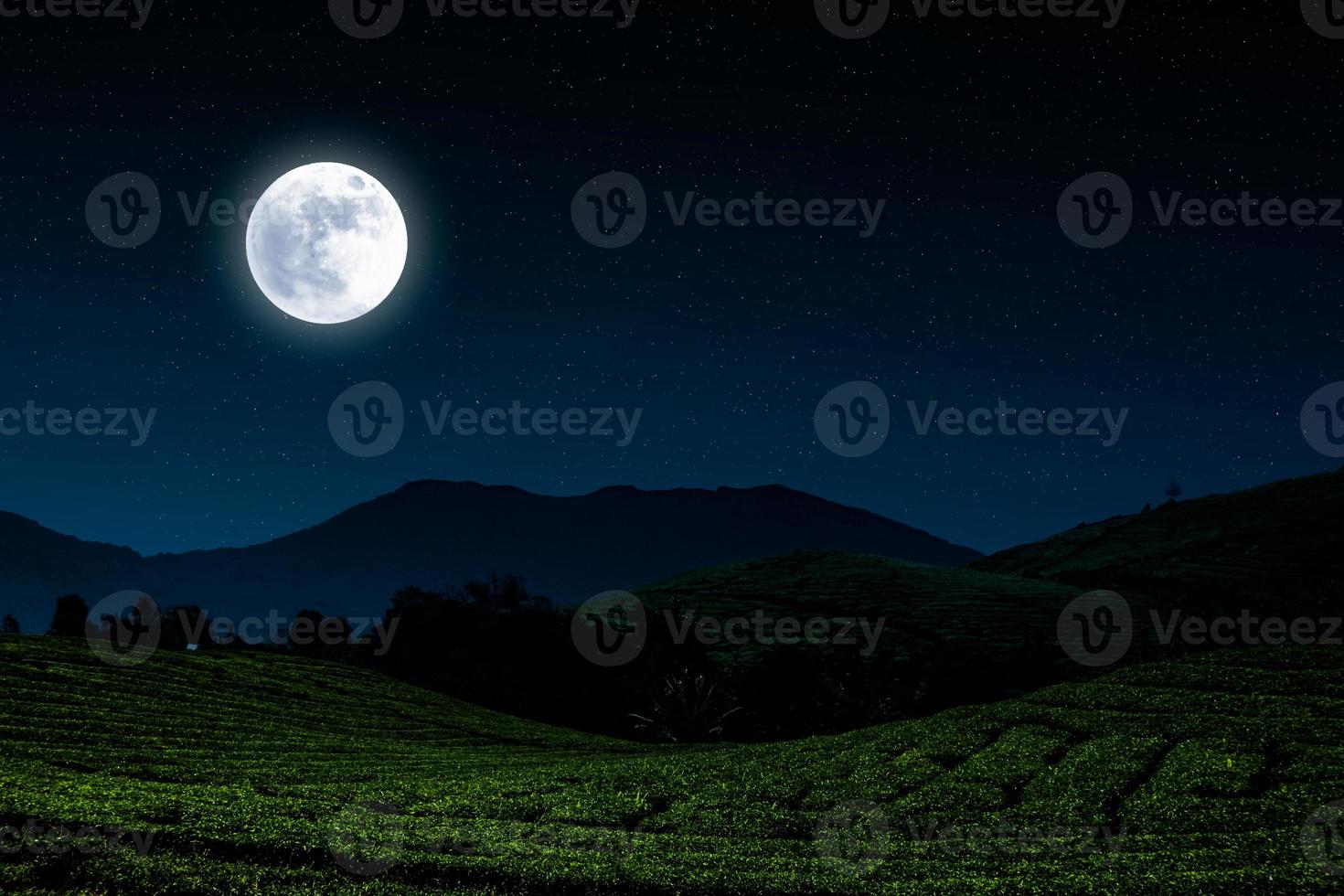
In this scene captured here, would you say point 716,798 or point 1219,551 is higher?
point 1219,551

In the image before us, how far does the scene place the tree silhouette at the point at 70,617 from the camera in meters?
65.8

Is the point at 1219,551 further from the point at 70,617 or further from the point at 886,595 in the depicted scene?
the point at 70,617

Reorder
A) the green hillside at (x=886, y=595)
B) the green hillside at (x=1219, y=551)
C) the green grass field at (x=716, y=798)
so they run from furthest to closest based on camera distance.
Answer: the green hillside at (x=1219, y=551)
the green hillside at (x=886, y=595)
the green grass field at (x=716, y=798)

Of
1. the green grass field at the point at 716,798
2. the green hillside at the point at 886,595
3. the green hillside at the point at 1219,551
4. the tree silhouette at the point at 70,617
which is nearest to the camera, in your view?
the green grass field at the point at 716,798

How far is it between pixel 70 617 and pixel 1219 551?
550 feet

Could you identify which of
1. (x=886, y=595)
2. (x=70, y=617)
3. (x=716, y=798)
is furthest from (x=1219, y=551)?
(x=70, y=617)

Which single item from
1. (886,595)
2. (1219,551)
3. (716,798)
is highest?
(1219,551)

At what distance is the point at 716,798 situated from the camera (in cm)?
3125

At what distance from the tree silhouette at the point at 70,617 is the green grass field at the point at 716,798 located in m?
15.1

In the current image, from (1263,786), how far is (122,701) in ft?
171

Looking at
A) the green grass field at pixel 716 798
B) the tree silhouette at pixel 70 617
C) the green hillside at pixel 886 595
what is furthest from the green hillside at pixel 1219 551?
the tree silhouette at pixel 70 617

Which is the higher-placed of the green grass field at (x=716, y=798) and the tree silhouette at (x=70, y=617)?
the tree silhouette at (x=70, y=617)

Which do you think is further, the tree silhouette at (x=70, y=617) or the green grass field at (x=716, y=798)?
the tree silhouette at (x=70, y=617)

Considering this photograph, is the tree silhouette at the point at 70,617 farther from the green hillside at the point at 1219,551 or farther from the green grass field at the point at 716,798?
the green hillside at the point at 1219,551
